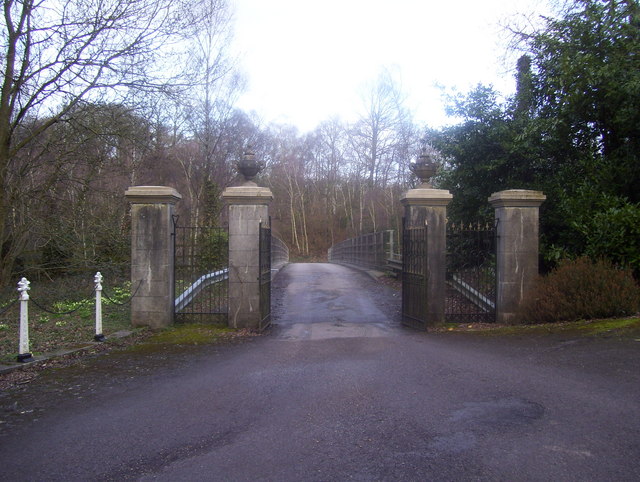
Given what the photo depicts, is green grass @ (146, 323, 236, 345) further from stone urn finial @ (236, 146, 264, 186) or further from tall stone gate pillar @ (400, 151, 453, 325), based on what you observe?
tall stone gate pillar @ (400, 151, 453, 325)

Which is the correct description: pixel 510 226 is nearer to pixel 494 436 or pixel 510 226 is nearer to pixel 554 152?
pixel 554 152

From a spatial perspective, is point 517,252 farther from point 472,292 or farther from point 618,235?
point 618,235

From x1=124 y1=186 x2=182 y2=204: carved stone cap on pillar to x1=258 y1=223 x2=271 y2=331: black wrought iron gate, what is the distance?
5.87 feet

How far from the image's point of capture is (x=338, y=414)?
4.50m

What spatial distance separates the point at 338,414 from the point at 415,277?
198 inches

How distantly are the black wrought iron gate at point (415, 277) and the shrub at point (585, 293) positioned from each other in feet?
6.62

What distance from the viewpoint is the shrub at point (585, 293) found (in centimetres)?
822

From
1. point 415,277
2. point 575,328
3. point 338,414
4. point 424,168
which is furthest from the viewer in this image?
point 424,168

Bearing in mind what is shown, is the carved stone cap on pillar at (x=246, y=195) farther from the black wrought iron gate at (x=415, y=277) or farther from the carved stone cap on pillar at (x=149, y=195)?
the black wrought iron gate at (x=415, y=277)

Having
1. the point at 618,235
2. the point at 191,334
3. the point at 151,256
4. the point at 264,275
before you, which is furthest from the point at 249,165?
the point at 618,235

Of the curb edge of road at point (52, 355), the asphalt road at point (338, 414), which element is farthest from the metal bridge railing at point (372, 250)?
the curb edge of road at point (52, 355)

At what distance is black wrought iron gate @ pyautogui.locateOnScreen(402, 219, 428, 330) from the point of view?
8.88 meters

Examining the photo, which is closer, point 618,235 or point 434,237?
point 618,235

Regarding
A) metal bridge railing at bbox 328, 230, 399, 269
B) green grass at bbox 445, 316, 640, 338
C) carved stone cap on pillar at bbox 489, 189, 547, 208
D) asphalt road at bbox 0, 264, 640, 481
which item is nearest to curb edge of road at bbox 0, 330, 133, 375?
asphalt road at bbox 0, 264, 640, 481
